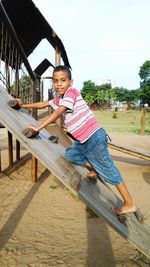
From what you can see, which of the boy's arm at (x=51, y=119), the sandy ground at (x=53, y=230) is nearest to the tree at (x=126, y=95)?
the sandy ground at (x=53, y=230)

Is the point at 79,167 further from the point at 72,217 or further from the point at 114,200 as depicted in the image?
the point at 72,217

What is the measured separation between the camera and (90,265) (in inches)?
117

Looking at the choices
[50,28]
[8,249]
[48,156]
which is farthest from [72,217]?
[50,28]

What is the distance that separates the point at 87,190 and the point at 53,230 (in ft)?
6.13

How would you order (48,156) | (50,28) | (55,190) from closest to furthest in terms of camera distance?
(48,156) < (55,190) < (50,28)

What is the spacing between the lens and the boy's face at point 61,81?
7.65 ft

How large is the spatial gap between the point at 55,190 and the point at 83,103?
134 inches

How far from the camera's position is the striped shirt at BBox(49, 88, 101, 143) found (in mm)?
2400

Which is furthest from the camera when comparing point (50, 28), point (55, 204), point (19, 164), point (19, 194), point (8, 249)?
point (19, 164)

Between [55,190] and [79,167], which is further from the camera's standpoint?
[55,190]

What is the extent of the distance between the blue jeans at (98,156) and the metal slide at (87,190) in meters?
0.13

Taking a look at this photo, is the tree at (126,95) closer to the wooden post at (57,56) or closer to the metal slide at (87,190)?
the wooden post at (57,56)

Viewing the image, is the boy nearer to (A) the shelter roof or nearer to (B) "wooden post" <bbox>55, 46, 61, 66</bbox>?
(A) the shelter roof

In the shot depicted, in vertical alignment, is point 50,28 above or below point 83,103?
above
